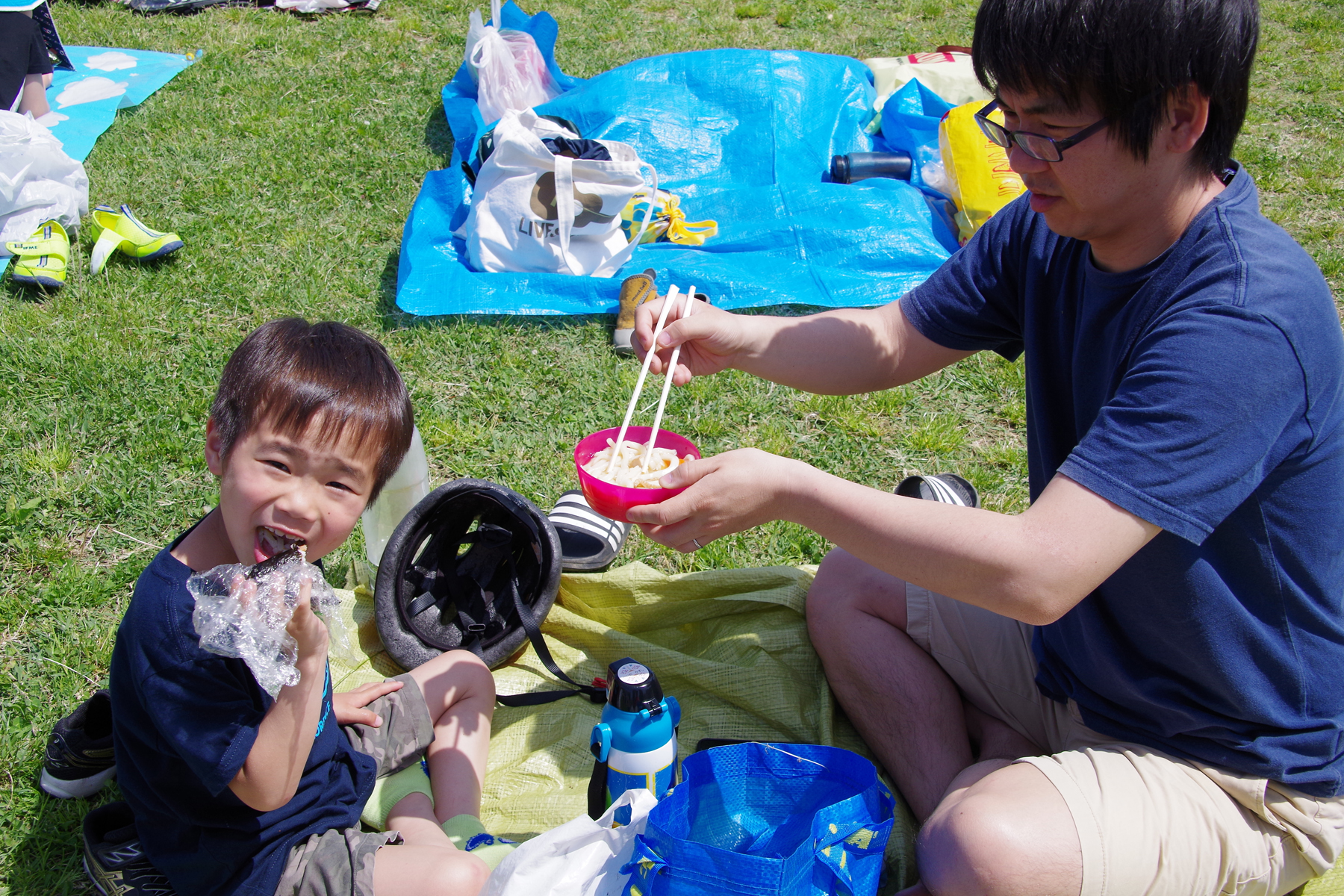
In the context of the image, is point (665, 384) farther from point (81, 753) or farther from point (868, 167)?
point (868, 167)

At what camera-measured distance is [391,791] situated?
2.09m

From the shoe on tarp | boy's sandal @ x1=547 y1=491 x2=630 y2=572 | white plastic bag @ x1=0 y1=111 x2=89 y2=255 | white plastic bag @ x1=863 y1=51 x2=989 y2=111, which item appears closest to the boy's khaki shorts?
boy's sandal @ x1=547 y1=491 x2=630 y2=572

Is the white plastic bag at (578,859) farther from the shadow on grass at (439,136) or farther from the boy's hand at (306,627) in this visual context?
the shadow on grass at (439,136)

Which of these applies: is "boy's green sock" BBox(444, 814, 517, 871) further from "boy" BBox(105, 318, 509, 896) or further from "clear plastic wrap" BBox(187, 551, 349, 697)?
"clear plastic wrap" BBox(187, 551, 349, 697)

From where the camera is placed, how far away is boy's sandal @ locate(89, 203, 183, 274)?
4195mm

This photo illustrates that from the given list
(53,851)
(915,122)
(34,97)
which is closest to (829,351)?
(53,851)

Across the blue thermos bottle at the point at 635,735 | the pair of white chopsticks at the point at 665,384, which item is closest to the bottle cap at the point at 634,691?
the blue thermos bottle at the point at 635,735

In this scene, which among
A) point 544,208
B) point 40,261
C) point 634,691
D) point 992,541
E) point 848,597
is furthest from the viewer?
point 544,208

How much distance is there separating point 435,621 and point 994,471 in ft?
6.46

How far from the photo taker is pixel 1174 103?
152 centimetres

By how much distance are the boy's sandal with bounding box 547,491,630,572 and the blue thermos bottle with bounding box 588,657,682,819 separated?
851 mm

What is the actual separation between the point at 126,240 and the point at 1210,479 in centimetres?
430

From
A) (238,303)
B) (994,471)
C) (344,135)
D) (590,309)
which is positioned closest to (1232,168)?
(994,471)

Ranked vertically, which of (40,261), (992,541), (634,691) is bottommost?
(40,261)
